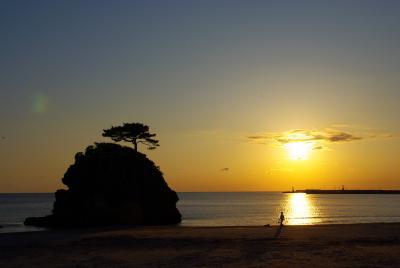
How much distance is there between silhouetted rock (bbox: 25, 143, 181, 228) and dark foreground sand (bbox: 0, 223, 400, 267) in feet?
110

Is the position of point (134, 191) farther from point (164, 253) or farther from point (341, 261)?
point (341, 261)

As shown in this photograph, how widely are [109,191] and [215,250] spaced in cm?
4665

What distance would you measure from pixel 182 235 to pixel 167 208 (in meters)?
43.1

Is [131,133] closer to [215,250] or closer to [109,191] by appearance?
[109,191]

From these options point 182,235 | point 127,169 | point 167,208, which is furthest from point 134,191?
point 182,235

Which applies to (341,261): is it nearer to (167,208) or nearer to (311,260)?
(311,260)

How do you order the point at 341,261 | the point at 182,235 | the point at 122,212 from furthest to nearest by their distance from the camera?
the point at 122,212, the point at 182,235, the point at 341,261

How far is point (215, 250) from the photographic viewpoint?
2952 cm

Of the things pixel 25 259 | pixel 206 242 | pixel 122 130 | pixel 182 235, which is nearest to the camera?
pixel 25 259

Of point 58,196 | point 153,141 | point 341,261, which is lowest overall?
point 341,261

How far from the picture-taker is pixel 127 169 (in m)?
75.4

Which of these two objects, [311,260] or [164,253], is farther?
[164,253]

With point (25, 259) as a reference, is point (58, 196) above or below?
above

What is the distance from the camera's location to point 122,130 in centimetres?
7894
